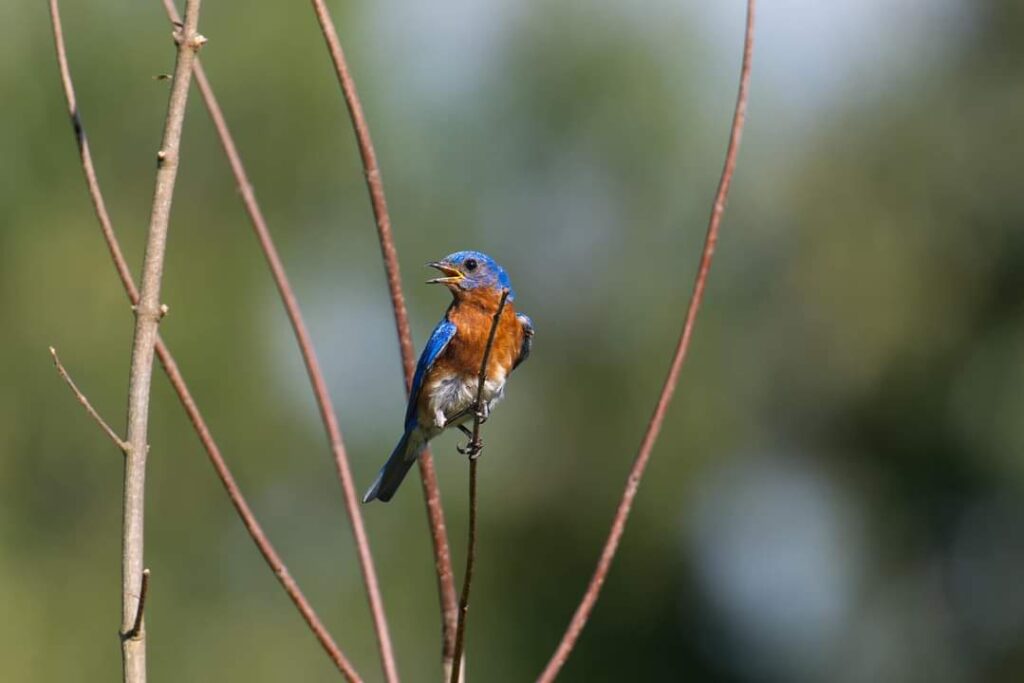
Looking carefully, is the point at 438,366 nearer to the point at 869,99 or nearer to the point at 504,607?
the point at 504,607

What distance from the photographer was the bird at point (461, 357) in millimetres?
6328

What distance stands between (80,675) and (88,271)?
16.4 feet

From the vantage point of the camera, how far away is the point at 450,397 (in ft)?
21.6

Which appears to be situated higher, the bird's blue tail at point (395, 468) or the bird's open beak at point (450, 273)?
the bird's open beak at point (450, 273)

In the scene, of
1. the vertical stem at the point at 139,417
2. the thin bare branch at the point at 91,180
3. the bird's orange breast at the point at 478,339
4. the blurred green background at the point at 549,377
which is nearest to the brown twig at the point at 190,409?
the thin bare branch at the point at 91,180

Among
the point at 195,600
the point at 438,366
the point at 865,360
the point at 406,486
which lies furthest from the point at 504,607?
the point at 438,366

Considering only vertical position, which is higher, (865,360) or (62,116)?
(62,116)

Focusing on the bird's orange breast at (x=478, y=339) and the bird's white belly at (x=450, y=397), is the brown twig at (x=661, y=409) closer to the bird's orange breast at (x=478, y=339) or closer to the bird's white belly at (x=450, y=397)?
the bird's orange breast at (x=478, y=339)

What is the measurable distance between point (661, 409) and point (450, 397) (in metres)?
2.70

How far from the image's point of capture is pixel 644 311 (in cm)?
2269

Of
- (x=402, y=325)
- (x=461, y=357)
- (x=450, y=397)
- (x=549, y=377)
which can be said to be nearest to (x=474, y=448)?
(x=402, y=325)

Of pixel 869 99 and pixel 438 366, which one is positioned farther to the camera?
pixel 869 99

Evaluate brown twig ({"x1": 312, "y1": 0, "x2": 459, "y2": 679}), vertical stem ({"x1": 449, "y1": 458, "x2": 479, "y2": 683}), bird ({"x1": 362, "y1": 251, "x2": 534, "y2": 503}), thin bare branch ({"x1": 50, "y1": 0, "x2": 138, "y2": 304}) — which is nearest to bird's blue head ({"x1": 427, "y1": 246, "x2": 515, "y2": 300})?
bird ({"x1": 362, "y1": 251, "x2": 534, "y2": 503})

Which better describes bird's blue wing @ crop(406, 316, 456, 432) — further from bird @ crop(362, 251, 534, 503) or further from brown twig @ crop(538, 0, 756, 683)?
brown twig @ crop(538, 0, 756, 683)
